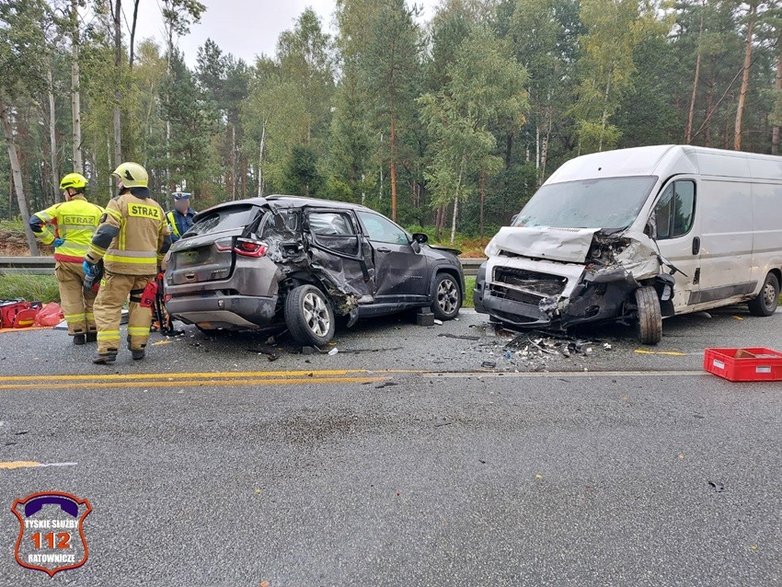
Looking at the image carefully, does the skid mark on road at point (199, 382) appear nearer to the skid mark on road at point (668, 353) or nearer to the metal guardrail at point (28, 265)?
the skid mark on road at point (668, 353)

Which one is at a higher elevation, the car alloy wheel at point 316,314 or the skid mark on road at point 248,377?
the car alloy wheel at point 316,314

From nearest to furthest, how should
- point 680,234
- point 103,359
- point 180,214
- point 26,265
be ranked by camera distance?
point 103,359 → point 680,234 → point 180,214 → point 26,265

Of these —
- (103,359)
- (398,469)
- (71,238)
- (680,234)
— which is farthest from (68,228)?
(680,234)

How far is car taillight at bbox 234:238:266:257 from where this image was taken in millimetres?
4902

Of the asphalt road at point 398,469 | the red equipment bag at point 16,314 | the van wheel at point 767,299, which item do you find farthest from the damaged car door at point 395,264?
the van wheel at point 767,299

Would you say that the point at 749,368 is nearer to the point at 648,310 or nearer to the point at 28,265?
the point at 648,310

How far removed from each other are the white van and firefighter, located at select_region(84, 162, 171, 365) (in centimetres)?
401

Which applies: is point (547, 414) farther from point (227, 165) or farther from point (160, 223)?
point (227, 165)

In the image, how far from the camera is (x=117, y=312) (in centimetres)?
483

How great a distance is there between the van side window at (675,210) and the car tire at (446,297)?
297cm

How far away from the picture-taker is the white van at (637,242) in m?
5.30

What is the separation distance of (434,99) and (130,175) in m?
20.8

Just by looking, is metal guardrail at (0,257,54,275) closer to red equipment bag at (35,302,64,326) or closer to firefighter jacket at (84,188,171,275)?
red equipment bag at (35,302,64,326)

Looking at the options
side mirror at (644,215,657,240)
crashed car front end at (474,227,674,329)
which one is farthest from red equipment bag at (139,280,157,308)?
side mirror at (644,215,657,240)
